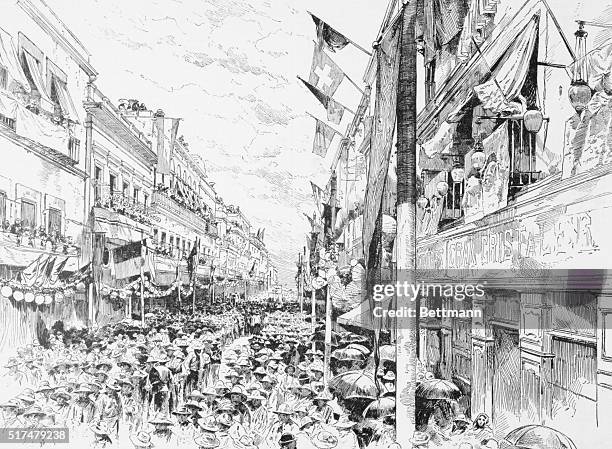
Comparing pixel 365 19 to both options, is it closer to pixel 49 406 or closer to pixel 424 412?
pixel 424 412

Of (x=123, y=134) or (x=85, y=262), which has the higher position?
(x=123, y=134)

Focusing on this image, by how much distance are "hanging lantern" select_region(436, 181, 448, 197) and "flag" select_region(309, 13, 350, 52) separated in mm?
1132

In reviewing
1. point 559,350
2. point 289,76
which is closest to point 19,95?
point 289,76

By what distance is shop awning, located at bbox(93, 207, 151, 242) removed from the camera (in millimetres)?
4141

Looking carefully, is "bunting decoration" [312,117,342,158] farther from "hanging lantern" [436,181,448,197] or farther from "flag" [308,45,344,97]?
"hanging lantern" [436,181,448,197]

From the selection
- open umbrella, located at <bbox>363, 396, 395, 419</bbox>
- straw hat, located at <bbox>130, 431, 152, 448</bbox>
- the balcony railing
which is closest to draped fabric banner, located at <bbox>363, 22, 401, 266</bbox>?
open umbrella, located at <bbox>363, 396, 395, 419</bbox>

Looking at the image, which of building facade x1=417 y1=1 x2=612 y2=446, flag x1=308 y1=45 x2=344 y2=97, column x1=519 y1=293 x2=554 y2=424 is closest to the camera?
building facade x1=417 y1=1 x2=612 y2=446

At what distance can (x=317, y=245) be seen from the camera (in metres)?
4.15

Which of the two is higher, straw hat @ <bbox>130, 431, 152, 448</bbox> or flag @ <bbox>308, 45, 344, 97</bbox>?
flag @ <bbox>308, 45, 344, 97</bbox>

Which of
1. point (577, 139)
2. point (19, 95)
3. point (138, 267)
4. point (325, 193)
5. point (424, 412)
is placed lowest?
point (424, 412)

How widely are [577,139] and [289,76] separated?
1.92 meters

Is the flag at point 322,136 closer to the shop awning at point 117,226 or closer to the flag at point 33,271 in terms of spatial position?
the shop awning at point 117,226

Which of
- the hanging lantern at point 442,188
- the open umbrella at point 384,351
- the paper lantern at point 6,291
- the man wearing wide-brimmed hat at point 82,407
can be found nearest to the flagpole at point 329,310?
the open umbrella at point 384,351

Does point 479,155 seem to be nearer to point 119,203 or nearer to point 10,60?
point 119,203
